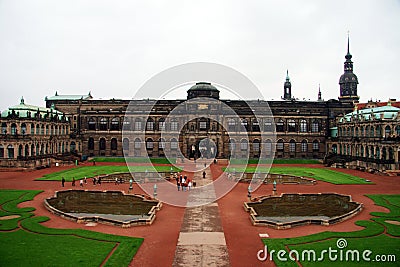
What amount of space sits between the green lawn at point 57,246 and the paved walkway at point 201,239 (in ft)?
10.7

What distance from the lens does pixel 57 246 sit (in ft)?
75.2

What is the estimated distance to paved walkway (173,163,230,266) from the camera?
67.8 feet

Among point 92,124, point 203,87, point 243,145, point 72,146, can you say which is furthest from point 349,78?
point 72,146

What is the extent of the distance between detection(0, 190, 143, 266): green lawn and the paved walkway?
128 inches

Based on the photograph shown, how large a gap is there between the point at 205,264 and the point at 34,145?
63030 millimetres

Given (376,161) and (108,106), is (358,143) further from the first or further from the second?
(108,106)

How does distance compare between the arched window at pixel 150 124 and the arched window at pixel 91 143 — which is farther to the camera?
the arched window at pixel 91 143

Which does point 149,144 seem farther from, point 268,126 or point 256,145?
point 268,126

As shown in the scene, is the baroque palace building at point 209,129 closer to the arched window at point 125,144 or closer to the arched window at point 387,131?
the arched window at point 125,144

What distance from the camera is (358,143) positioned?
7519cm

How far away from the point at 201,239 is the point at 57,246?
9.71 metres

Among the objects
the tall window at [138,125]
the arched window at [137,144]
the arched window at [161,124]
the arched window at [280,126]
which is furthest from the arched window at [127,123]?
the arched window at [280,126]

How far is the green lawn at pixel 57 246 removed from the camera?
2038cm

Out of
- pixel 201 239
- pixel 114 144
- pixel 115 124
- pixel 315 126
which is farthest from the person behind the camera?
pixel 115 124
